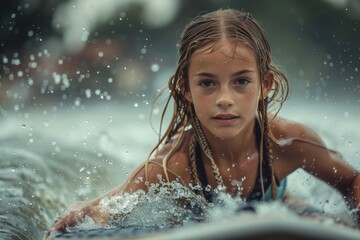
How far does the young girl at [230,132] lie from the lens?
159 cm

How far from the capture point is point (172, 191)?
5.47 feet

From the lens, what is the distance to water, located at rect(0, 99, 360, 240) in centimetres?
194

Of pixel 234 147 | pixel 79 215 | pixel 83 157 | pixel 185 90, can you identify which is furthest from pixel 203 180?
pixel 83 157

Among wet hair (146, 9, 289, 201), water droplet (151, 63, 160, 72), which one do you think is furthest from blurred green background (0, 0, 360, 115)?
wet hair (146, 9, 289, 201)

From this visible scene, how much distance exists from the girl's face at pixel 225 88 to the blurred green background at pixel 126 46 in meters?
2.29

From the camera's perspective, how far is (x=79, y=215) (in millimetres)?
1490

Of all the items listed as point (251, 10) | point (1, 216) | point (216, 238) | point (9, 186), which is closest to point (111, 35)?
point (251, 10)

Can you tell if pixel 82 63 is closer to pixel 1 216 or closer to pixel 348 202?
pixel 1 216

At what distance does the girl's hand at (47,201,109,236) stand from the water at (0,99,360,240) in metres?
0.08

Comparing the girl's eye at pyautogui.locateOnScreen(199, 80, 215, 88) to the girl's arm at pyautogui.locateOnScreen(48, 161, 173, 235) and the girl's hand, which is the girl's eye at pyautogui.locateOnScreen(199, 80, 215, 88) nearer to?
the girl's arm at pyautogui.locateOnScreen(48, 161, 173, 235)

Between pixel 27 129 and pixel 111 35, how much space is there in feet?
2.99

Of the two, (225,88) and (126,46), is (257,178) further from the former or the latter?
(126,46)

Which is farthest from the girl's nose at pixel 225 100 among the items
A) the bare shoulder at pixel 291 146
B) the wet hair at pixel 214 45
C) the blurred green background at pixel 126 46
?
the blurred green background at pixel 126 46

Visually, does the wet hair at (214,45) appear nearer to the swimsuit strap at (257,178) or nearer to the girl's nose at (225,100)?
the swimsuit strap at (257,178)
